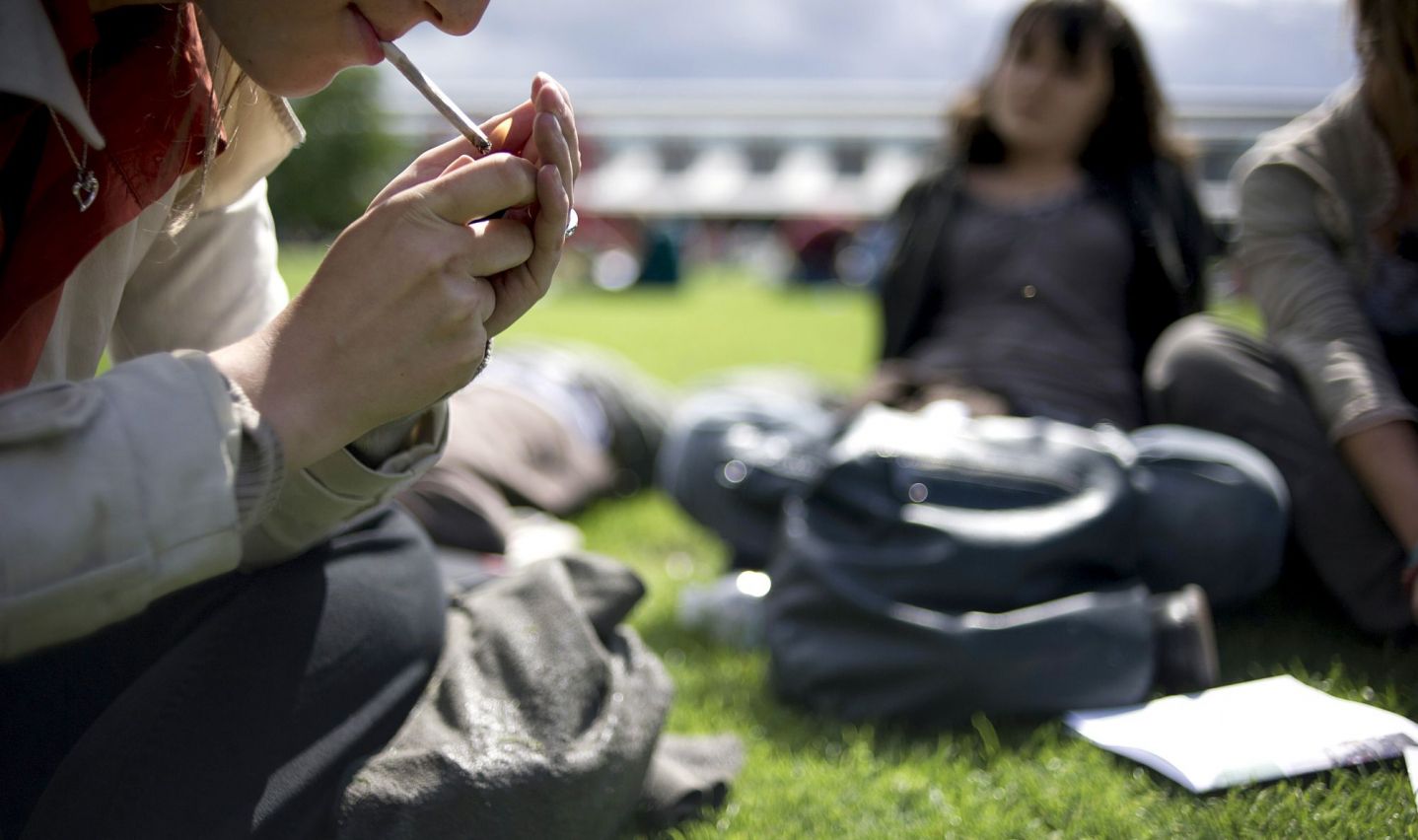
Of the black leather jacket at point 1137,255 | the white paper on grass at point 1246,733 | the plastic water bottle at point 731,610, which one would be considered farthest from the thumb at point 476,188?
the black leather jacket at point 1137,255

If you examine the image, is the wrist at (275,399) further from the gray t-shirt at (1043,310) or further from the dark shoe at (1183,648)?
the gray t-shirt at (1043,310)

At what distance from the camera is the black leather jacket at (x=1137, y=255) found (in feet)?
8.93

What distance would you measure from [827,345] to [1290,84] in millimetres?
5488

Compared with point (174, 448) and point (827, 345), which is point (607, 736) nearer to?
point (174, 448)

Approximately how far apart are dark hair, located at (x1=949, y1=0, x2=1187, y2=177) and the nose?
6.62 ft

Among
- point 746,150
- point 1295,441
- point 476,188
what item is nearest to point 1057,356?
point 1295,441

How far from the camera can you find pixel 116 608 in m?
0.86

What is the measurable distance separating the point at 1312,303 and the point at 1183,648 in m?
0.72

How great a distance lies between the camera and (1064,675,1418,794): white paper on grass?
4.74 feet

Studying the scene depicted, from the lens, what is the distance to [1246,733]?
1541mm

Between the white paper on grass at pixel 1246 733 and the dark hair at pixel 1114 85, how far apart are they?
1602mm

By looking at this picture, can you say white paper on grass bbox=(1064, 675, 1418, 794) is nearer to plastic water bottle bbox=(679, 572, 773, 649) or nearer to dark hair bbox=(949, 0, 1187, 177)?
plastic water bottle bbox=(679, 572, 773, 649)

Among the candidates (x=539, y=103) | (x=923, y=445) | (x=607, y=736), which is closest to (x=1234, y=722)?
(x=923, y=445)

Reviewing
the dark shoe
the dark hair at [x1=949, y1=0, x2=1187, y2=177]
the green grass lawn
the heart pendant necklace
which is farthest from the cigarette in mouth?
the dark hair at [x1=949, y1=0, x2=1187, y2=177]
